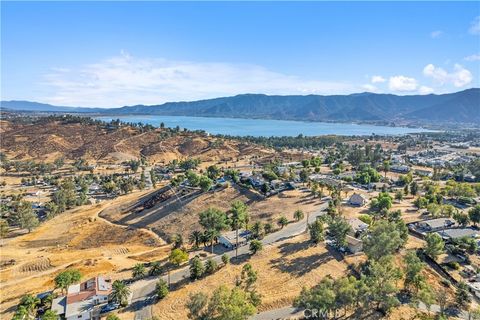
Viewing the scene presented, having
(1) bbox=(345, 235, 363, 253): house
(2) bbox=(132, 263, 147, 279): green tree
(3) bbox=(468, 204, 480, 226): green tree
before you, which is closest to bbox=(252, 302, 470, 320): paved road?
(1) bbox=(345, 235, 363, 253): house

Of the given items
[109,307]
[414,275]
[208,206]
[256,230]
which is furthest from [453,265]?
[208,206]

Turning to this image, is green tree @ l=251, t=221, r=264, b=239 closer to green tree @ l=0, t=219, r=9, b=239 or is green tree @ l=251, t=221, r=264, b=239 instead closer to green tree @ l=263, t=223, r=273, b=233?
green tree @ l=263, t=223, r=273, b=233

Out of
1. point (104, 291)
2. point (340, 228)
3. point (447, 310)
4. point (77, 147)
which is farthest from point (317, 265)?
point (77, 147)

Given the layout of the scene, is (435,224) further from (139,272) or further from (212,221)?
(139,272)

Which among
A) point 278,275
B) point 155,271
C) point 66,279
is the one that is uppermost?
point 66,279

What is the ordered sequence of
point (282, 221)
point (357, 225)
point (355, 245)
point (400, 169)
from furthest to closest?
point (400, 169) → point (282, 221) → point (357, 225) → point (355, 245)

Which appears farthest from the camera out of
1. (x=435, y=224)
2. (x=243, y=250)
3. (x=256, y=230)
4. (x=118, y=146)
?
(x=118, y=146)

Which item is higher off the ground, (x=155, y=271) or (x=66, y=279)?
(x=66, y=279)

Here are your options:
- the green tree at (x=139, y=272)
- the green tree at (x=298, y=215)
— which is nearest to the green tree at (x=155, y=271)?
the green tree at (x=139, y=272)
